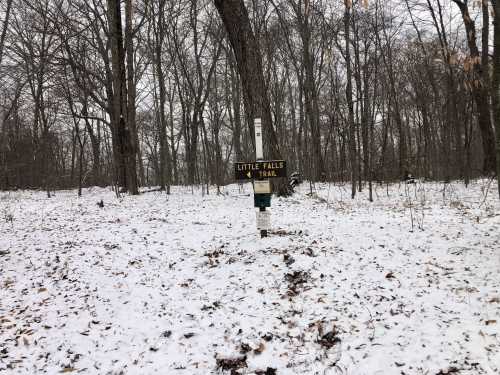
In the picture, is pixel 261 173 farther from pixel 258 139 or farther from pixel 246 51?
pixel 246 51

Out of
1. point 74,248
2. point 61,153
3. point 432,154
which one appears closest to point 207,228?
point 74,248

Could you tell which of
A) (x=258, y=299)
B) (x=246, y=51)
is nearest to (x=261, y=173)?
(x=258, y=299)

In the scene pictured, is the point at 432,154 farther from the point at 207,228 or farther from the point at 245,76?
the point at 207,228

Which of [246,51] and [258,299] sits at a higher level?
[246,51]

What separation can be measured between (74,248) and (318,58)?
1997 centimetres

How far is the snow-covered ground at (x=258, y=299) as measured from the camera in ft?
10.4

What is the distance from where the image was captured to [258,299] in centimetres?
424

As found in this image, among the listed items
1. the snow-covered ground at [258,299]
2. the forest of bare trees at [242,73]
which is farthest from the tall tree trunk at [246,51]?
the snow-covered ground at [258,299]

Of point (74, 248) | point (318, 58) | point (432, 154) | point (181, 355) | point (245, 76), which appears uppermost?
point (318, 58)

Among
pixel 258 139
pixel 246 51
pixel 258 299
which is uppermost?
pixel 246 51

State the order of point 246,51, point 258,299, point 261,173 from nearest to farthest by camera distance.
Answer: point 258,299 < point 261,173 < point 246,51

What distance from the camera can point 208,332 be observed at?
3.68 meters

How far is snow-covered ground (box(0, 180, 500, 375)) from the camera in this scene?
3.16 m

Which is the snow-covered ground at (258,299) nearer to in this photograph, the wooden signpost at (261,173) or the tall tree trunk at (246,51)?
the wooden signpost at (261,173)
